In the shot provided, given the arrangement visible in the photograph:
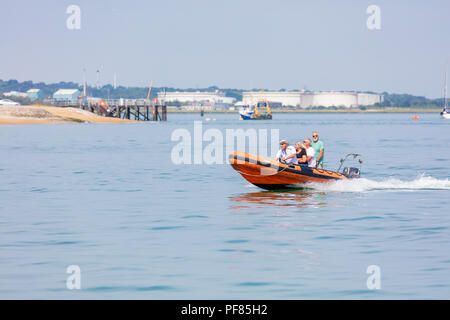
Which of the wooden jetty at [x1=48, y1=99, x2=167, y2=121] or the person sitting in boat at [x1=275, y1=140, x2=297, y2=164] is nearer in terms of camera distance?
the person sitting in boat at [x1=275, y1=140, x2=297, y2=164]

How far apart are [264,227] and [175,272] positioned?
17.6 feet

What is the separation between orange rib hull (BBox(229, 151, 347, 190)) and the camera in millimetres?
25047

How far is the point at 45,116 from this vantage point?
133 m

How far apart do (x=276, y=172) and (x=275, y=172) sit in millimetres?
35

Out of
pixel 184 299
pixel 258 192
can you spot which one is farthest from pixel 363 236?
pixel 258 192

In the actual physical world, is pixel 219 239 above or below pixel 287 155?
below

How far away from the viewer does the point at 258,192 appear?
26781 mm

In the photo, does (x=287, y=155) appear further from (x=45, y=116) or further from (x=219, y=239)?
(x=45, y=116)

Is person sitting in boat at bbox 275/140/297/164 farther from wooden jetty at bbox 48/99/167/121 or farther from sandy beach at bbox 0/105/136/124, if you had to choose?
wooden jetty at bbox 48/99/167/121

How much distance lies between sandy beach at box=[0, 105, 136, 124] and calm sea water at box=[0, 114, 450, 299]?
98896mm

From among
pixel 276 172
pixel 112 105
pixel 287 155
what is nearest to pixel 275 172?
pixel 276 172

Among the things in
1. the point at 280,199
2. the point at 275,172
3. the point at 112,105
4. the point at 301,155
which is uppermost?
the point at 112,105

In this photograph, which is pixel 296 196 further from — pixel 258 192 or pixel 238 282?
pixel 238 282

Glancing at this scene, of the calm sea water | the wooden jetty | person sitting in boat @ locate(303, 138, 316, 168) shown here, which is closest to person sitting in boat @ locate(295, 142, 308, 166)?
person sitting in boat @ locate(303, 138, 316, 168)
